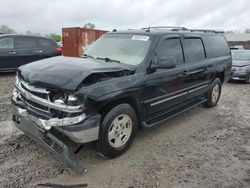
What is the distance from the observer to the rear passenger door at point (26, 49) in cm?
1054

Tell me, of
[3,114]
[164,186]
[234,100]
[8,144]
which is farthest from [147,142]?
[234,100]

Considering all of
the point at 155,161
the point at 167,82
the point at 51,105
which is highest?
the point at 167,82

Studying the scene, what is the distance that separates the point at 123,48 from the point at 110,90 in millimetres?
1377

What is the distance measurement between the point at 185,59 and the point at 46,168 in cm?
324

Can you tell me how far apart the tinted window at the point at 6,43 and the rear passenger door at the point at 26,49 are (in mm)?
226

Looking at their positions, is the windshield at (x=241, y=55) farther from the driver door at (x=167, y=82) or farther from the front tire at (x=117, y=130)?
the front tire at (x=117, y=130)

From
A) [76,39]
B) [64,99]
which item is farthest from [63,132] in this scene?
[76,39]

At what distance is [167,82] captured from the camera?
4.48 meters

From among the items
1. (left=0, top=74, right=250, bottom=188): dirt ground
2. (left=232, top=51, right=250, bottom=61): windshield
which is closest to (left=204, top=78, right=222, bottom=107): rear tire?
(left=0, top=74, right=250, bottom=188): dirt ground

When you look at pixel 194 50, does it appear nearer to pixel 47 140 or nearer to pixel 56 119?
pixel 56 119

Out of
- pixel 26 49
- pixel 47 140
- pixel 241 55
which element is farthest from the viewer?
pixel 241 55

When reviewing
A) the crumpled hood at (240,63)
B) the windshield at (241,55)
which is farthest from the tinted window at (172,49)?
the windshield at (241,55)

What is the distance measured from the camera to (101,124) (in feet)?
11.3

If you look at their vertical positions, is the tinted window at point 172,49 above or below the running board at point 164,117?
above
